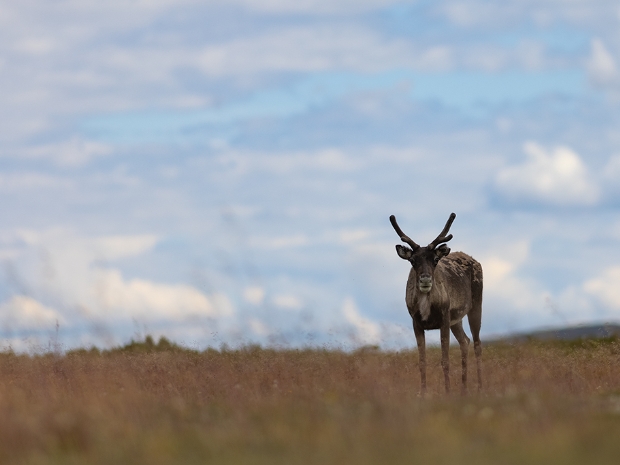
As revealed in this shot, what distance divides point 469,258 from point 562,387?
4.67 m

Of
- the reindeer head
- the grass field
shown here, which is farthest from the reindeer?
the grass field

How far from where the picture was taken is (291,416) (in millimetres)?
10930

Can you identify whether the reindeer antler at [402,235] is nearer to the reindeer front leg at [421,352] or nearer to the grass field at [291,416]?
the reindeer front leg at [421,352]

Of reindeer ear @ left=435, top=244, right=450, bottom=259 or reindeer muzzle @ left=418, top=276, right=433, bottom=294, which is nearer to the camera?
reindeer muzzle @ left=418, top=276, right=433, bottom=294

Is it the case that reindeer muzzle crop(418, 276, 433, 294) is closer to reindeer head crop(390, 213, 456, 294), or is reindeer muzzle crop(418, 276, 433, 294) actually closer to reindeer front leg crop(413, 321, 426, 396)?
reindeer head crop(390, 213, 456, 294)

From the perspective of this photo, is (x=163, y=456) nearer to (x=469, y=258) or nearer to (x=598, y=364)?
(x=469, y=258)

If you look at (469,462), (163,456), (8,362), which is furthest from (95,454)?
(8,362)

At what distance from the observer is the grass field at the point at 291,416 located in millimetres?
8797

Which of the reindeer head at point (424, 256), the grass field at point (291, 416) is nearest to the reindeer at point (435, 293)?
the reindeer head at point (424, 256)

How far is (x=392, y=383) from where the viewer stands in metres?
16.5

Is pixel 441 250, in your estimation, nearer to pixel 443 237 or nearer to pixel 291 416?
pixel 443 237

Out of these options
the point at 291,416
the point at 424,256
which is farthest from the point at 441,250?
the point at 291,416

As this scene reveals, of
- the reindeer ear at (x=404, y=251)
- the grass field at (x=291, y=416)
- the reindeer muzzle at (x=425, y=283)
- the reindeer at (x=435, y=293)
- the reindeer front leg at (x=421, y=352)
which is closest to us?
the grass field at (x=291, y=416)

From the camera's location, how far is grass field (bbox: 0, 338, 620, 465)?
8.80 meters
